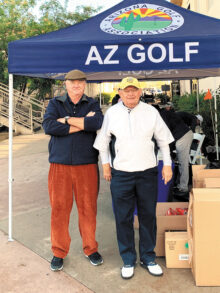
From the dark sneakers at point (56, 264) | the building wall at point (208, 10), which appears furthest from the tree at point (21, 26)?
the dark sneakers at point (56, 264)

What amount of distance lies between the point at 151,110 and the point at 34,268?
1.89 metres

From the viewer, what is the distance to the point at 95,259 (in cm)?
333

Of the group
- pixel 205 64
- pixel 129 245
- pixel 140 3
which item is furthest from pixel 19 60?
pixel 129 245

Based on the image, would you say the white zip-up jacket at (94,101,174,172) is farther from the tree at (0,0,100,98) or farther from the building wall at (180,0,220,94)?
the tree at (0,0,100,98)

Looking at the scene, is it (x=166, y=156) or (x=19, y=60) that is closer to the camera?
(x=166, y=156)

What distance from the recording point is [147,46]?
11.2 feet

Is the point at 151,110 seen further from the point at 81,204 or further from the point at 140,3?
the point at 140,3

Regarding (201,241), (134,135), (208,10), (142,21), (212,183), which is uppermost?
(208,10)

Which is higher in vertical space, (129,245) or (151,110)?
(151,110)

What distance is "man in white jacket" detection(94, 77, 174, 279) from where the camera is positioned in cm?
291

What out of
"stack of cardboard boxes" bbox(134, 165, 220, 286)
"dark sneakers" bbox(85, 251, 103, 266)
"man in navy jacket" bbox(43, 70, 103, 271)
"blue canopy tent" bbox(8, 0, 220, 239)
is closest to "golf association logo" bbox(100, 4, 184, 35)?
"blue canopy tent" bbox(8, 0, 220, 239)

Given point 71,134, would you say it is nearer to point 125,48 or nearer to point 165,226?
point 125,48

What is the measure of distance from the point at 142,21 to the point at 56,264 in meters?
2.74

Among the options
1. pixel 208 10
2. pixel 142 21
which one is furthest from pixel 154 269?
pixel 208 10
